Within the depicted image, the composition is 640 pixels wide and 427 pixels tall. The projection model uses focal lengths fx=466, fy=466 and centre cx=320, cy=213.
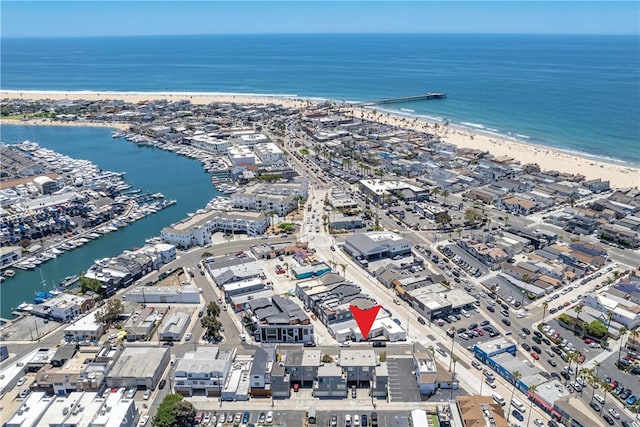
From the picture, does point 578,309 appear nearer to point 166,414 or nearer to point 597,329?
point 597,329

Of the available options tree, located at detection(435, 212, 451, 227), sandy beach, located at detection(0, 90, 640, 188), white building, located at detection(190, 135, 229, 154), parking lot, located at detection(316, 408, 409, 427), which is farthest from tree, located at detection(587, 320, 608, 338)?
white building, located at detection(190, 135, 229, 154)

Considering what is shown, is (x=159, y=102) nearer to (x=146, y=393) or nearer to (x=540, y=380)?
(x=146, y=393)

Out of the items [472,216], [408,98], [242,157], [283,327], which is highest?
[408,98]

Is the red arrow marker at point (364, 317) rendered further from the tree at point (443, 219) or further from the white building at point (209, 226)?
the tree at point (443, 219)

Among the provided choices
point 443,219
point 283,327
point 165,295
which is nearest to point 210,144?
point 443,219

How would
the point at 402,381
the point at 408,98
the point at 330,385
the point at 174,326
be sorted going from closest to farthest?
1. the point at 330,385
2. the point at 402,381
3. the point at 174,326
4. the point at 408,98

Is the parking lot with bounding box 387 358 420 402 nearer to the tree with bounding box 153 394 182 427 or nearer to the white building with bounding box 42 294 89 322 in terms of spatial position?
the tree with bounding box 153 394 182 427
